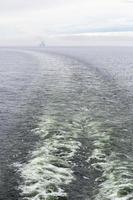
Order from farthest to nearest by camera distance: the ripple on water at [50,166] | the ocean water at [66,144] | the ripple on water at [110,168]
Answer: the ocean water at [66,144] → the ripple on water at [50,166] → the ripple on water at [110,168]

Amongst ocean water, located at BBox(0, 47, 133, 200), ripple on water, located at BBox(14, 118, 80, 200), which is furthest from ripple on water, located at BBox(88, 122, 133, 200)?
ripple on water, located at BBox(14, 118, 80, 200)

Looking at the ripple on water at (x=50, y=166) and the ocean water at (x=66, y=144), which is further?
the ocean water at (x=66, y=144)

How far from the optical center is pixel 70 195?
18.2 m

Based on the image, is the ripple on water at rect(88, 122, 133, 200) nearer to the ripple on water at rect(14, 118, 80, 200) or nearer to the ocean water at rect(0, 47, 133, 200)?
the ocean water at rect(0, 47, 133, 200)

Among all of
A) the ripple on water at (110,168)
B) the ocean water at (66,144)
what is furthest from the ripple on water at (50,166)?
the ripple on water at (110,168)

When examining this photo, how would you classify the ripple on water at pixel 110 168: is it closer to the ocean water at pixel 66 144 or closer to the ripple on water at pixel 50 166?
the ocean water at pixel 66 144

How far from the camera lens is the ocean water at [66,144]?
62.0 feet

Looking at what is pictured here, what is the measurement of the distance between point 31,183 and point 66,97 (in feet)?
74.9

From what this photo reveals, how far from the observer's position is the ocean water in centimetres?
1891

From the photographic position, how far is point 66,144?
25047 millimetres

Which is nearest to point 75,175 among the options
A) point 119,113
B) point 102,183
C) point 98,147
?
point 102,183

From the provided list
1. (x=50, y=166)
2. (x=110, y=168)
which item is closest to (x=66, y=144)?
(x=50, y=166)

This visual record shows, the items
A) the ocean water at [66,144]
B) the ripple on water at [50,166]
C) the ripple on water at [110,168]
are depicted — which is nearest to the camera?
the ripple on water at [110,168]

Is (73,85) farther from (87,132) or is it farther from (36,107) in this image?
(87,132)
